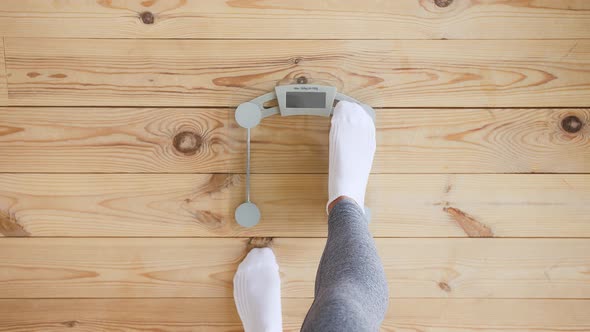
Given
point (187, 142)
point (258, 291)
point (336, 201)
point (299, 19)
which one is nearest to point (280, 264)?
point (258, 291)

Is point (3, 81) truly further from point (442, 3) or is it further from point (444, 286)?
point (444, 286)

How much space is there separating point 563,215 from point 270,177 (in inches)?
23.3

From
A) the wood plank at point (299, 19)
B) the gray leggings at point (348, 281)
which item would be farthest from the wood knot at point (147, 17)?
the gray leggings at point (348, 281)

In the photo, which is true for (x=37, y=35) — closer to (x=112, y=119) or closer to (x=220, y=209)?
(x=112, y=119)

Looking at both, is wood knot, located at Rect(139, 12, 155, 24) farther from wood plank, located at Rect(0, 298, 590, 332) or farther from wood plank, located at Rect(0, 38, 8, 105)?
wood plank, located at Rect(0, 298, 590, 332)

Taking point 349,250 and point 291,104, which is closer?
point 349,250

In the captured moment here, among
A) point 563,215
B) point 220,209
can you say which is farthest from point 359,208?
point 563,215

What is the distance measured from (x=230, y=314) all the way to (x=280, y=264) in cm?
15

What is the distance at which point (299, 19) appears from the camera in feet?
3.00

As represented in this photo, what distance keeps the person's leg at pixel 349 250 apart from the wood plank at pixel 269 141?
5 cm

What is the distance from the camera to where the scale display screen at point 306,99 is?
913mm

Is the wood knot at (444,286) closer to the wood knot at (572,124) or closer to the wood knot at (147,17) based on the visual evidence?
the wood knot at (572,124)

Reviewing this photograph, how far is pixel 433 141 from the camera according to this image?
95cm

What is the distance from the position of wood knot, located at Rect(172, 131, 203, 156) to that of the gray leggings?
0.96 ft
